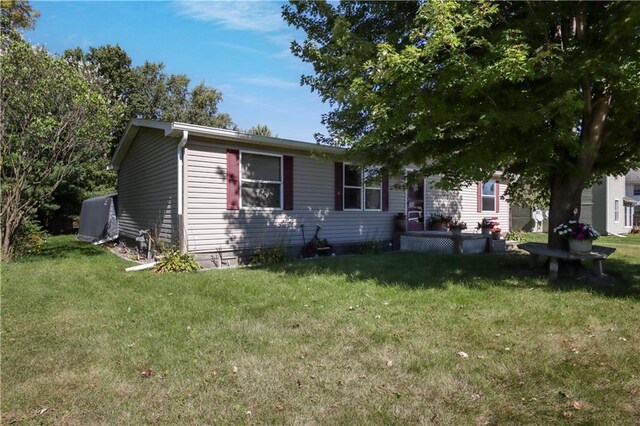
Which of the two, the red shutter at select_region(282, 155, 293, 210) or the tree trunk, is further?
the red shutter at select_region(282, 155, 293, 210)

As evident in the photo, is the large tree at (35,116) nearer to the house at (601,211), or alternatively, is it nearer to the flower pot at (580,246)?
the flower pot at (580,246)

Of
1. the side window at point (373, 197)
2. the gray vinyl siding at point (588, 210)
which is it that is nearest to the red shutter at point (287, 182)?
the side window at point (373, 197)

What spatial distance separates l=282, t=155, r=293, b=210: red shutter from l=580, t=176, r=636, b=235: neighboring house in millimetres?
17893

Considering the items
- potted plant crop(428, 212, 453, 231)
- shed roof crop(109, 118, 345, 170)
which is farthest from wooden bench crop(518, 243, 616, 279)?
potted plant crop(428, 212, 453, 231)

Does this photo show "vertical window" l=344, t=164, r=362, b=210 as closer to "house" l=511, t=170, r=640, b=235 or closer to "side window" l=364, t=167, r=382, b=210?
"side window" l=364, t=167, r=382, b=210

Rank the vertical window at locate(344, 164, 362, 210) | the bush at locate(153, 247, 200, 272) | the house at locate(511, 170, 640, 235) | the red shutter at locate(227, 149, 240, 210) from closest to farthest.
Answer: the bush at locate(153, 247, 200, 272) → the red shutter at locate(227, 149, 240, 210) → the vertical window at locate(344, 164, 362, 210) → the house at locate(511, 170, 640, 235)

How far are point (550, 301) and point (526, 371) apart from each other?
2.48 metres

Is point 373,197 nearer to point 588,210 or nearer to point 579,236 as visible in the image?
point 579,236

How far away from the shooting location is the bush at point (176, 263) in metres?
8.31

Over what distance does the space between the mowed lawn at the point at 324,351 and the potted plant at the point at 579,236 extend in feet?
1.75

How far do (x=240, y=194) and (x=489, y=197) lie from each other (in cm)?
1096

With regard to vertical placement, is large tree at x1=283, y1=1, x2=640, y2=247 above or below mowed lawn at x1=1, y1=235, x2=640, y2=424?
above

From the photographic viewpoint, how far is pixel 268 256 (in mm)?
9594

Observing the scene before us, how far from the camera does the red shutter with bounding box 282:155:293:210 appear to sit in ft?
33.8
